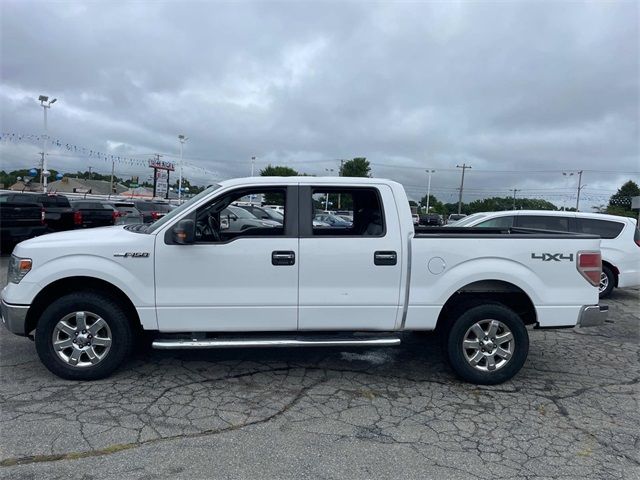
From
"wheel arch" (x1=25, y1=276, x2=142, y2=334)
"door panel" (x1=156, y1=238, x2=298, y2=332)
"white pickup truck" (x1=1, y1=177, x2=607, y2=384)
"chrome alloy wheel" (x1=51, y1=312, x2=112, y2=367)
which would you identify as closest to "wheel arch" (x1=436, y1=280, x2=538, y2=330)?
"white pickup truck" (x1=1, y1=177, x2=607, y2=384)

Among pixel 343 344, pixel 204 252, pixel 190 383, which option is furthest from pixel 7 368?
pixel 343 344

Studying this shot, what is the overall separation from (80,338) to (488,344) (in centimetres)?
379

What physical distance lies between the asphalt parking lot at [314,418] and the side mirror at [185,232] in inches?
53.1

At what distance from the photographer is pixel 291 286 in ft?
14.2

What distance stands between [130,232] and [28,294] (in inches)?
40.2

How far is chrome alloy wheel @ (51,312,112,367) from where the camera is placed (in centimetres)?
426

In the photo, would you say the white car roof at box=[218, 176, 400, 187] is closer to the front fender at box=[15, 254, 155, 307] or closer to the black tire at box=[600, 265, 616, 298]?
the front fender at box=[15, 254, 155, 307]

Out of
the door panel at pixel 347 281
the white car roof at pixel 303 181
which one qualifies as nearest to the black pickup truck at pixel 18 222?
the white car roof at pixel 303 181

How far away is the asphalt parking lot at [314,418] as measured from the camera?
3133 millimetres

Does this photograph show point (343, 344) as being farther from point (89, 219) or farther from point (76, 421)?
point (89, 219)

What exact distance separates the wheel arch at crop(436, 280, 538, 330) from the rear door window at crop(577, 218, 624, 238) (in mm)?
5344

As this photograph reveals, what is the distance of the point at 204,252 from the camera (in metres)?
4.25

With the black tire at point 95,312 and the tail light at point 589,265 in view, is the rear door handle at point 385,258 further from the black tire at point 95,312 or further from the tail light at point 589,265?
the black tire at point 95,312

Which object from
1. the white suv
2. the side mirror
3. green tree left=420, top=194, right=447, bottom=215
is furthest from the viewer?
green tree left=420, top=194, right=447, bottom=215
